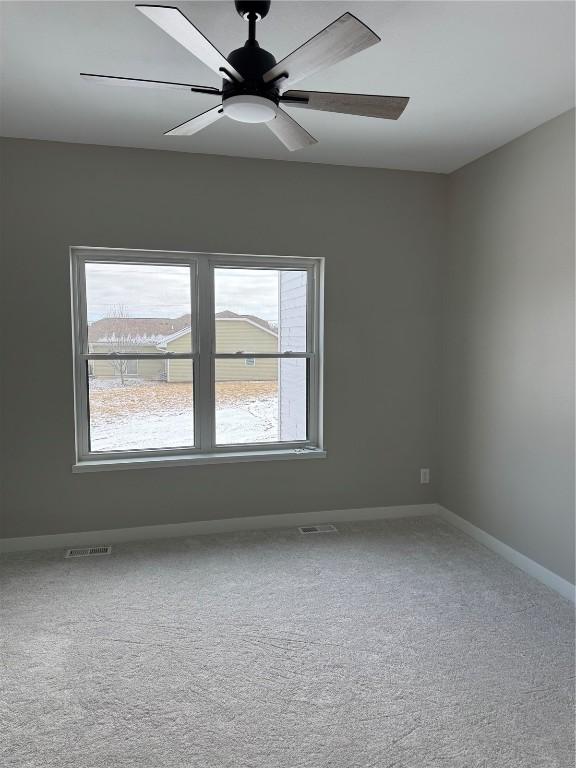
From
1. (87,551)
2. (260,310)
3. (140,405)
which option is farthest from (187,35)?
(87,551)

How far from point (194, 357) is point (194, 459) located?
740 mm

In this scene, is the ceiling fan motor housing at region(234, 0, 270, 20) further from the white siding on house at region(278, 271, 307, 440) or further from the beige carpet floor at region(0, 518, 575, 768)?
the beige carpet floor at region(0, 518, 575, 768)

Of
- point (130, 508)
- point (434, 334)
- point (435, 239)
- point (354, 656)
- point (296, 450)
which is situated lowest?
point (354, 656)

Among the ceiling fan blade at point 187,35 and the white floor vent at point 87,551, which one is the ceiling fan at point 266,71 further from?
the white floor vent at point 87,551

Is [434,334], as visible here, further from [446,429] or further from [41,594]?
[41,594]

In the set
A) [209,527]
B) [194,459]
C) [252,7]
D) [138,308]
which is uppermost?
[252,7]

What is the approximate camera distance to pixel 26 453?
3.48 metres

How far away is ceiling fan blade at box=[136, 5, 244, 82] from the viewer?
150 cm

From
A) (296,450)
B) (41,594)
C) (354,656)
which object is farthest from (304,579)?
(41,594)

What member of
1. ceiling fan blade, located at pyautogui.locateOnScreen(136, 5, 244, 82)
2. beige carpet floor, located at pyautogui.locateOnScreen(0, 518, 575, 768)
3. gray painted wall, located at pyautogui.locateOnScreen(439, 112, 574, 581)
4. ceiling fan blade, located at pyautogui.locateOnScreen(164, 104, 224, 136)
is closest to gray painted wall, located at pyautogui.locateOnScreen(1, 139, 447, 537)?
gray painted wall, located at pyautogui.locateOnScreen(439, 112, 574, 581)

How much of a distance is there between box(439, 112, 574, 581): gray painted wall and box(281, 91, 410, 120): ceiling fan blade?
147 cm

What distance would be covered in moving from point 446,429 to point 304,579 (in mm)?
1763

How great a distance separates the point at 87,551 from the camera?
11.5 feet

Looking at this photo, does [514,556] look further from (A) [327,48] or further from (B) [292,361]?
(A) [327,48]
